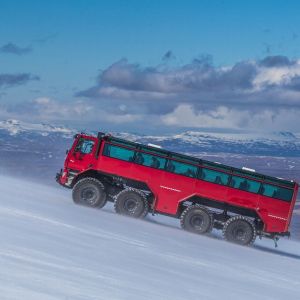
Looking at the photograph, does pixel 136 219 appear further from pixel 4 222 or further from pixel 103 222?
pixel 4 222

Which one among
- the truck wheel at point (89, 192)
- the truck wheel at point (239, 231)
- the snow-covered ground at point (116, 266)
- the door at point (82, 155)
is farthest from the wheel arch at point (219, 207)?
the snow-covered ground at point (116, 266)

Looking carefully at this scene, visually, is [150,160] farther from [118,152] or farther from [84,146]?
[84,146]

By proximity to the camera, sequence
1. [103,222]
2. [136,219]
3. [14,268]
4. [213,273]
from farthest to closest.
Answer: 1. [136,219]
2. [103,222]
3. [213,273]
4. [14,268]

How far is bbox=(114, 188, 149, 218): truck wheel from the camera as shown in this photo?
1003 inches

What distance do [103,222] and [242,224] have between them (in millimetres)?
7084

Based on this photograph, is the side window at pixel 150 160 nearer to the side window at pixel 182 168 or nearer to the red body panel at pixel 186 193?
the red body panel at pixel 186 193

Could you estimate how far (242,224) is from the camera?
2550 centimetres

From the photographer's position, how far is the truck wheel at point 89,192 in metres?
25.9

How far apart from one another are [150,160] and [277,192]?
5074 millimetres

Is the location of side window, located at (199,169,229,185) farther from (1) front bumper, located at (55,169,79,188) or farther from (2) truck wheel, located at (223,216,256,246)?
(1) front bumper, located at (55,169,79,188)

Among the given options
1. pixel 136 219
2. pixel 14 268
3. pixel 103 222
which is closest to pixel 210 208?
pixel 136 219

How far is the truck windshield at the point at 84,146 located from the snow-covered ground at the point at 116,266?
19.5 ft

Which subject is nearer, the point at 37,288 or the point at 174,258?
the point at 37,288

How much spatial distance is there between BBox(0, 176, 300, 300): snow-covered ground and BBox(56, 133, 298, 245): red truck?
457 cm
